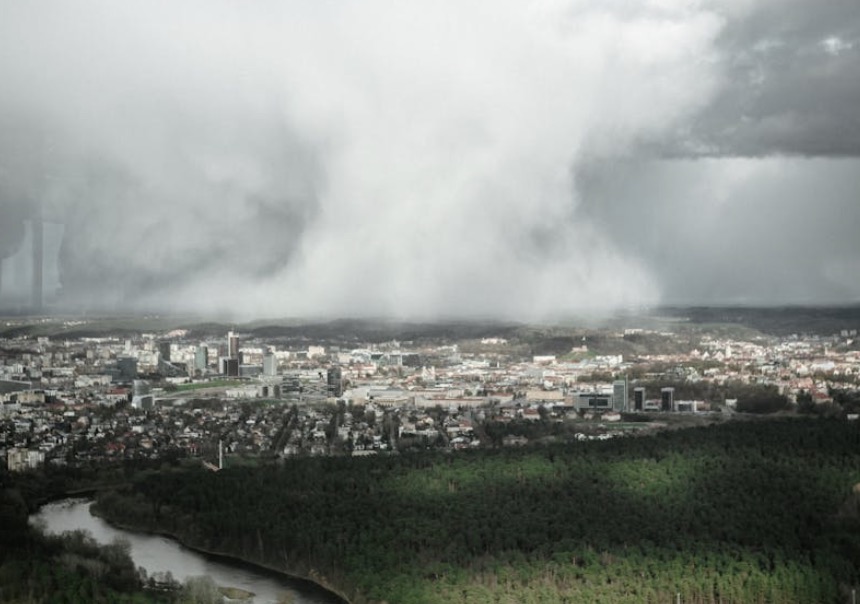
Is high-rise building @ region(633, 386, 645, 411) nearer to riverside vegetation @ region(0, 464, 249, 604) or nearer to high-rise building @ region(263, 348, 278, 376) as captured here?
high-rise building @ region(263, 348, 278, 376)

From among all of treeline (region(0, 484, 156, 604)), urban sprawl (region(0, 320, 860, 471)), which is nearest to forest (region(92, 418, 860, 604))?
urban sprawl (region(0, 320, 860, 471))

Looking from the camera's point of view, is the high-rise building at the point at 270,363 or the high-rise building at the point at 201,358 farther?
the high-rise building at the point at 270,363

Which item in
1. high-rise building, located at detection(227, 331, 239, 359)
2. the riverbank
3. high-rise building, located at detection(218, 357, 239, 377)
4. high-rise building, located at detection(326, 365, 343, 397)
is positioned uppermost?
high-rise building, located at detection(227, 331, 239, 359)

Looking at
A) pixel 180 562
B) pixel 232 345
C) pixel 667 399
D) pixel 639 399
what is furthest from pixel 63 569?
pixel 667 399

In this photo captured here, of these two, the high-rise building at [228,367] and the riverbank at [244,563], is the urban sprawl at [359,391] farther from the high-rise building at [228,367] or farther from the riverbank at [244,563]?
the riverbank at [244,563]

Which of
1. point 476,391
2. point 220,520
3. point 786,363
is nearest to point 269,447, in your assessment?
point 220,520

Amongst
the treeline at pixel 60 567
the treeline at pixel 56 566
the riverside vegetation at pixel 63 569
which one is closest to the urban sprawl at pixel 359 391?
the treeline at pixel 60 567
